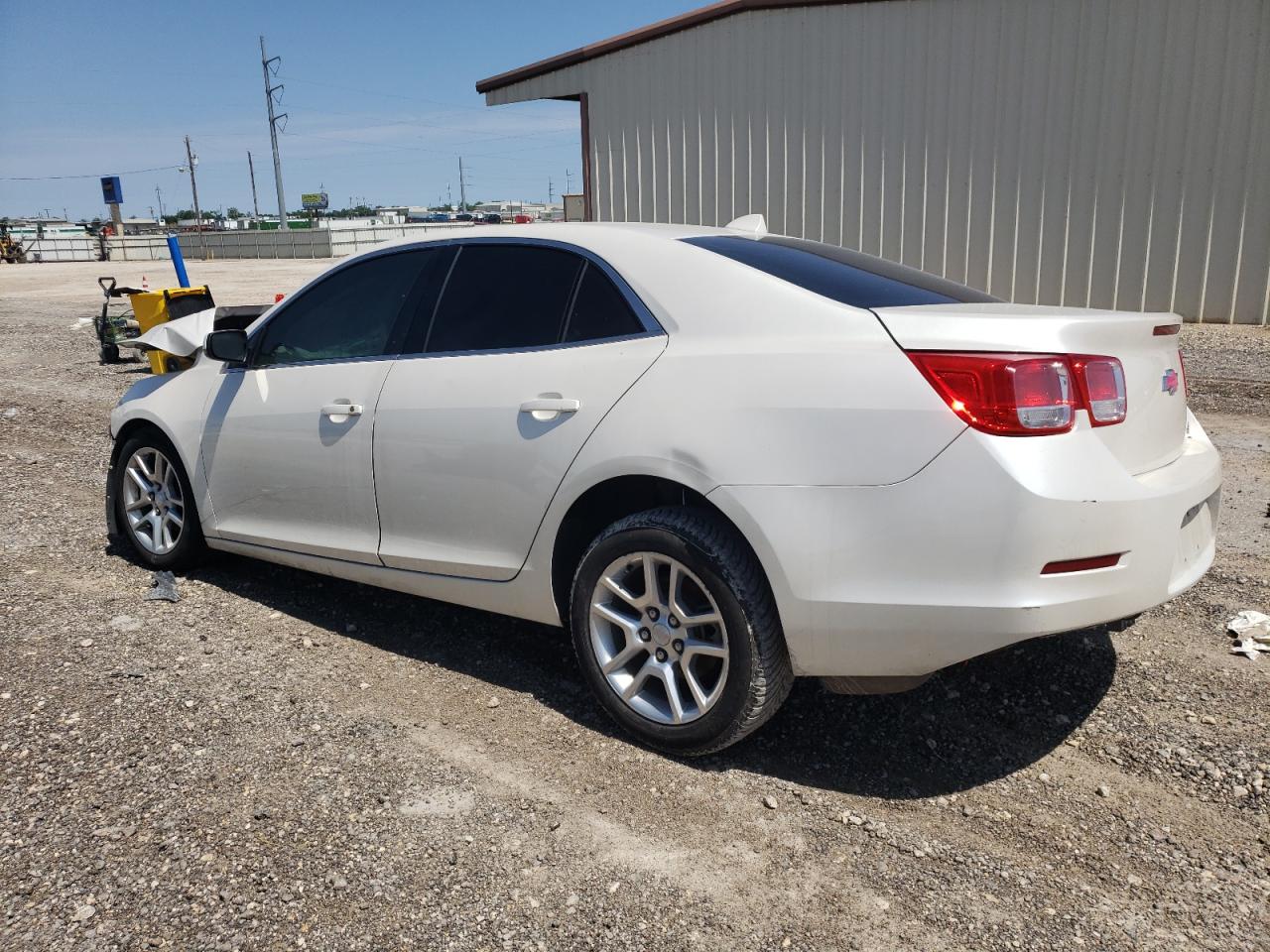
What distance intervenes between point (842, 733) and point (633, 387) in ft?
4.34

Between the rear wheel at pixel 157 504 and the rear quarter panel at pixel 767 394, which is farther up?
the rear quarter panel at pixel 767 394

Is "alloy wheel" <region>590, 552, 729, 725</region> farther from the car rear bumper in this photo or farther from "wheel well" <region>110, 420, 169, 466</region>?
"wheel well" <region>110, 420, 169, 466</region>

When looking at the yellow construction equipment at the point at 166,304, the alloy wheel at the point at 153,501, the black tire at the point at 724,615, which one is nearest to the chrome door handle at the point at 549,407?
the black tire at the point at 724,615

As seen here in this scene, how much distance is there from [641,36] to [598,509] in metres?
12.3

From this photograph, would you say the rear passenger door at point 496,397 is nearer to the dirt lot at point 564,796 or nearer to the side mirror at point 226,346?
the dirt lot at point 564,796

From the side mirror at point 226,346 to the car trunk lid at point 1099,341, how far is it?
284 cm

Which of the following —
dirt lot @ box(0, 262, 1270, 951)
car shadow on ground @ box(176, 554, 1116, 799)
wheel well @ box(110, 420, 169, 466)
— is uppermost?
wheel well @ box(110, 420, 169, 466)

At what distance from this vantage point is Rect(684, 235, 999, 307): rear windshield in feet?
10.5

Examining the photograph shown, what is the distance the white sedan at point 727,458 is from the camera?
2717 mm

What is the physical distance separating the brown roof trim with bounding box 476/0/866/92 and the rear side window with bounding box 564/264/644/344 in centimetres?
1080

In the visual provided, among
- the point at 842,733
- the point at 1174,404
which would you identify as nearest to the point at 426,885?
the point at 842,733

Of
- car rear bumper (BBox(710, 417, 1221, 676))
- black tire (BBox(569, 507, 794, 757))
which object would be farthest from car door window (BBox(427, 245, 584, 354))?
car rear bumper (BBox(710, 417, 1221, 676))

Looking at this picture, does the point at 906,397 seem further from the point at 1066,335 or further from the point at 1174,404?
the point at 1174,404

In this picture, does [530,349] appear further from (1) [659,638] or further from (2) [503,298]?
(1) [659,638]
